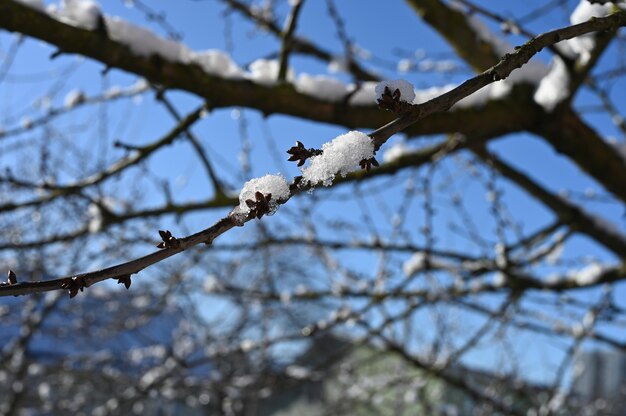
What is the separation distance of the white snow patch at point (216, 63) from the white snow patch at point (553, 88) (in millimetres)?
1290

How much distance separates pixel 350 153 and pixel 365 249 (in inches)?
126

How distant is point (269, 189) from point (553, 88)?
2128 millimetres

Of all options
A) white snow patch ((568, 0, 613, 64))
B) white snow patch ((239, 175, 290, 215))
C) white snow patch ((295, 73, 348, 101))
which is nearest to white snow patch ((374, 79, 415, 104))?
white snow patch ((239, 175, 290, 215))

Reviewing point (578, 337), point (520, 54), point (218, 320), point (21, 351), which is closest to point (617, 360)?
point (218, 320)

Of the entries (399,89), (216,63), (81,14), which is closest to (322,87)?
(216,63)

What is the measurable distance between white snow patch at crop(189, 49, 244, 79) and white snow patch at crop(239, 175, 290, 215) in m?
1.53

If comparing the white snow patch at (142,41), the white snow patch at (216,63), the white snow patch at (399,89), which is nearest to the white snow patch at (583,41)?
the white snow patch at (399,89)

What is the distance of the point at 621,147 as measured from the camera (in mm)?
2934

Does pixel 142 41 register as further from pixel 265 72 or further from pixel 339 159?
pixel 339 159

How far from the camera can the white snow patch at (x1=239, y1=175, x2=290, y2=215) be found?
2.47 feet

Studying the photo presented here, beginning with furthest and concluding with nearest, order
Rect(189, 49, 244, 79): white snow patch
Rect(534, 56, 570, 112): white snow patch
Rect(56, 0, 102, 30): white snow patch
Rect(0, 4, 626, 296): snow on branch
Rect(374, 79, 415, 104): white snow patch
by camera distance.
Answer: Rect(534, 56, 570, 112): white snow patch → Rect(189, 49, 244, 79): white snow patch → Rect(56, 0, 102, 30): white snow patch → Rect(374, 79, 415, 104): white snow patch → Rect(0, 4, 626, 296): snow on branch

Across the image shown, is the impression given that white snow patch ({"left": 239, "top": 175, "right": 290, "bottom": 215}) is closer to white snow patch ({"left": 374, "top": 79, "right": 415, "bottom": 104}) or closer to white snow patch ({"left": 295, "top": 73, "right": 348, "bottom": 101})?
white snow patch ({"left": 374, "top": 79, "right": 415, "bottom": 104})

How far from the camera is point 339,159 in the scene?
2.56 ft

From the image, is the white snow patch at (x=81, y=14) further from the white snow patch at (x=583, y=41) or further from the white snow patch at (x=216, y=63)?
the white snow patch at (x=583, y=41)
